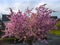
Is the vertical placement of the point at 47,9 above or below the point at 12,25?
above

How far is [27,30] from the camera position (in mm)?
4934

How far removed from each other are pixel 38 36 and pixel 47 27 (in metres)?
0.25

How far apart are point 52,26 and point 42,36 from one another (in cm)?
29

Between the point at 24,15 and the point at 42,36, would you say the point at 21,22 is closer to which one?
the point at 24,15

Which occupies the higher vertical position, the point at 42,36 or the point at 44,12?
the point at 44,12

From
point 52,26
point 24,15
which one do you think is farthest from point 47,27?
point 24,15

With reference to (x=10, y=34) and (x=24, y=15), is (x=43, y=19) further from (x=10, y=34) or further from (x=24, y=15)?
(x=10, y=34)

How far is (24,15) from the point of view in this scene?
5016 millimetres

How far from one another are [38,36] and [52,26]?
1.13 feet

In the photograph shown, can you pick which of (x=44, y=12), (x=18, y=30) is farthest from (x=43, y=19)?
(x=18, y=30)

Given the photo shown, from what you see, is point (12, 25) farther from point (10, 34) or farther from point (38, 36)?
point (38, 36)

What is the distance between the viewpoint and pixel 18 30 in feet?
16.1

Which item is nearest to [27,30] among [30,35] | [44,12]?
[30,35]

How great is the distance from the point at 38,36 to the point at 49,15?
1.50 feet
